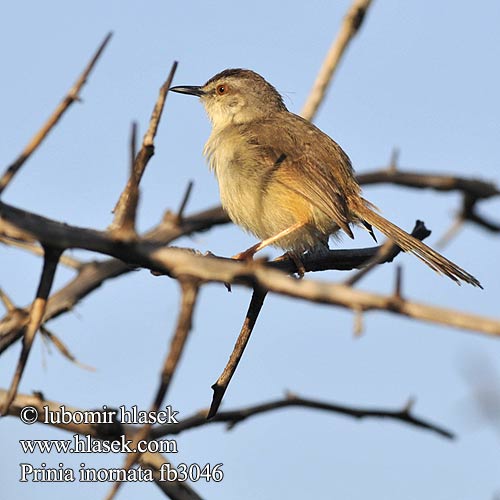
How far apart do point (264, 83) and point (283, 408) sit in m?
3.96

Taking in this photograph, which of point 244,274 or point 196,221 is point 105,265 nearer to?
point 196,221

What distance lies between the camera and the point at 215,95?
740 centimetres

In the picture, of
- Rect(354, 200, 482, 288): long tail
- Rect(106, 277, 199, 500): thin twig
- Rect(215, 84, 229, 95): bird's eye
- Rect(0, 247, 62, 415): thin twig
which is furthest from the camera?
Rect(215, 84, 229, 95): bird's eye

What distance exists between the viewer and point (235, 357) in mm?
3025

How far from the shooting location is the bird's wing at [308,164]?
18.8ft

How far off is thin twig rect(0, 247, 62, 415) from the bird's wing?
336 cm

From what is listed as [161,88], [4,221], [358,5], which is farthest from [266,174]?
[4,221]

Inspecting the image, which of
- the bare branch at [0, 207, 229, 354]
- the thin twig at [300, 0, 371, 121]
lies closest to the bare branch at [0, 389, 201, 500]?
the bare branch at [0, 207, 229, 354]

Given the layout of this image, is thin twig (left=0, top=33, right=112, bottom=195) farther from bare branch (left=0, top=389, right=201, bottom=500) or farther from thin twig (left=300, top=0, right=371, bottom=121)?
thin twig (left=300, top=0, right=371, bottom=121)

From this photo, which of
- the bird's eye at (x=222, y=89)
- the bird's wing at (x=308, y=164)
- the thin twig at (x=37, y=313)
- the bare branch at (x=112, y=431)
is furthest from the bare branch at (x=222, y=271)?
the bird's eye at (x=222, y=89)

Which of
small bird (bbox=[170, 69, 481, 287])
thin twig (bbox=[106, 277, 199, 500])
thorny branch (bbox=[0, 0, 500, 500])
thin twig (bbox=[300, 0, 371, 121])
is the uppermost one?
thin twig (bbox=[300, 0, 371, 121])

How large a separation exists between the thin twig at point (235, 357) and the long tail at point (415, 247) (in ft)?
5.38

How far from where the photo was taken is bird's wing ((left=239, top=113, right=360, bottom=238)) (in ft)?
18.8

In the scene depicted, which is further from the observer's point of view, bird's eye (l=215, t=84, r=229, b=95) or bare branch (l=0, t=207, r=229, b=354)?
bird's eye (l=215, t=84, r=229, b=95)
